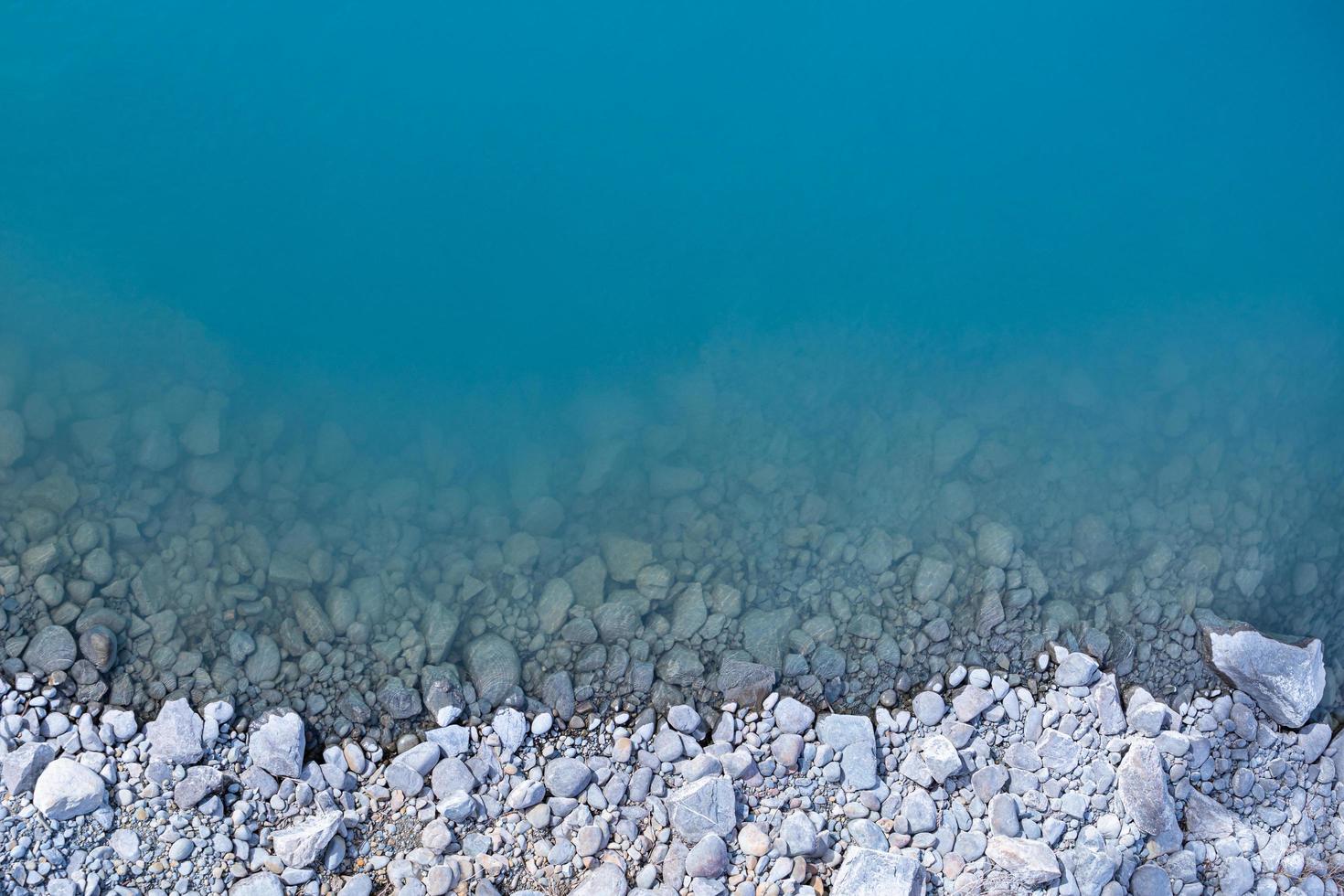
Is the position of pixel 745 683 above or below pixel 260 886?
above

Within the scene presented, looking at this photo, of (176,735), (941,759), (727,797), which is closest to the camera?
(176,735)

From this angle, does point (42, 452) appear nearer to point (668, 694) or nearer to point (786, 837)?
point (668, 694)

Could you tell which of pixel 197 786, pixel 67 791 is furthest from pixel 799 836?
pixel 67 791

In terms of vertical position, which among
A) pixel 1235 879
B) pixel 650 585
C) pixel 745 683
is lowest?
pixel 1235 879

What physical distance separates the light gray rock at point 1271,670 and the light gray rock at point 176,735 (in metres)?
2.51

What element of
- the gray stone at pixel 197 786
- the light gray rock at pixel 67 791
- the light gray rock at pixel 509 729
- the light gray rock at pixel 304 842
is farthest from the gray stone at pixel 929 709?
the light gray rock at pixel 67 791

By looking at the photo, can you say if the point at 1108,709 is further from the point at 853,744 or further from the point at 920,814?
the point at 853,744

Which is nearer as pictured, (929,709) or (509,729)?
(509,729)

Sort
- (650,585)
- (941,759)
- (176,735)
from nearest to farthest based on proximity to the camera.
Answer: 1. (176,735)
2. (941,759)
3. (650,585)

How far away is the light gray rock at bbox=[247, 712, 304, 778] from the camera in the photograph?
6.27ft

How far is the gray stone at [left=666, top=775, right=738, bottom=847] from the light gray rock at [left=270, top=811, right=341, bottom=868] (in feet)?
2.45

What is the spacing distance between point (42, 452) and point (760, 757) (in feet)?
6.13

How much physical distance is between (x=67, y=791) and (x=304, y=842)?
0.48 m

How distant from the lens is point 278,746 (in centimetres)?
192
